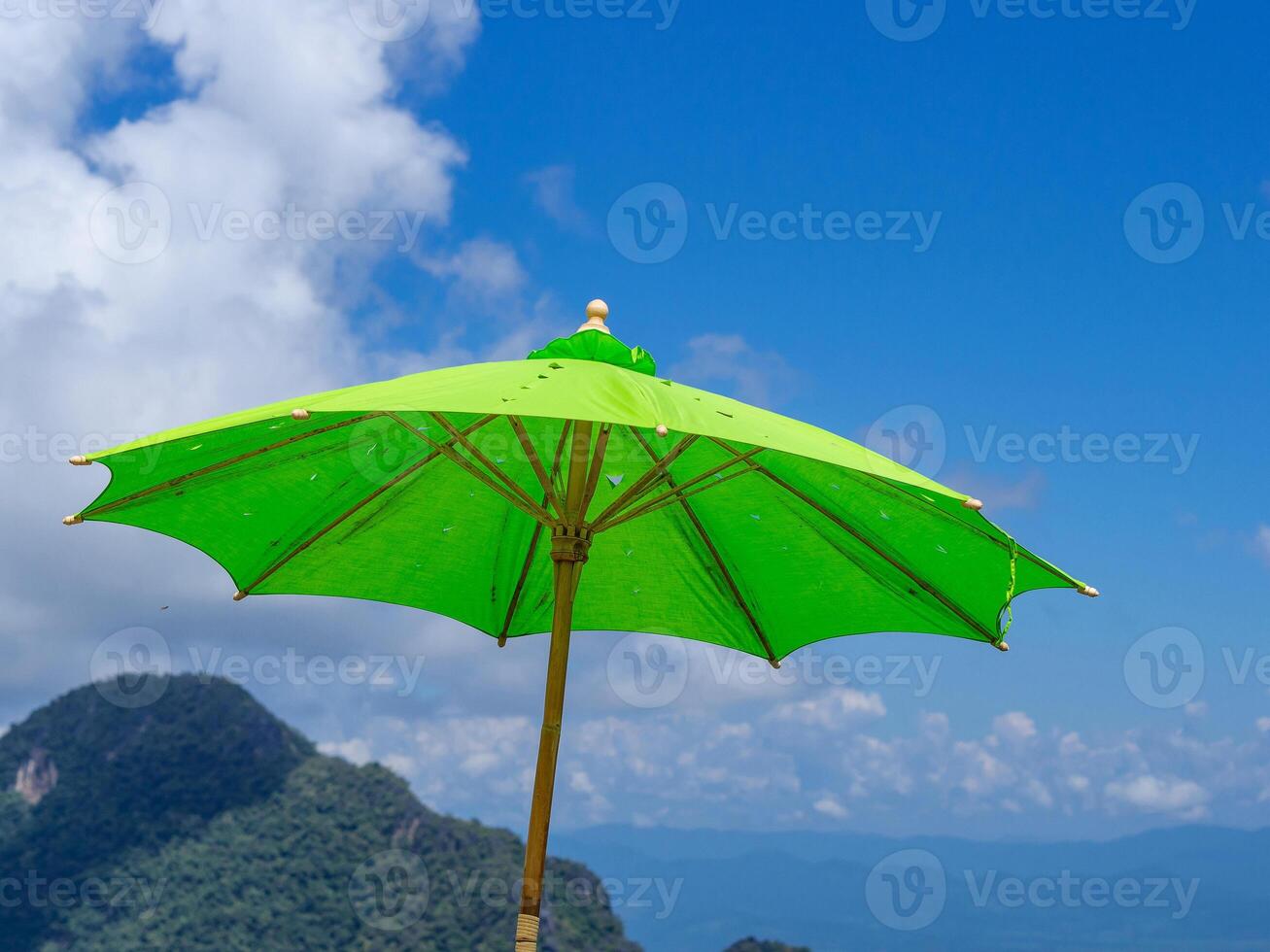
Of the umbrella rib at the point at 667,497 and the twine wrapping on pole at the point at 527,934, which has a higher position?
the umbrella rib at the point at 667,497

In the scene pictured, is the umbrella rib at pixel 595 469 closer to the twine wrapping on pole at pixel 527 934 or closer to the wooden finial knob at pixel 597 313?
the wooden finial knob at pixel 597 313

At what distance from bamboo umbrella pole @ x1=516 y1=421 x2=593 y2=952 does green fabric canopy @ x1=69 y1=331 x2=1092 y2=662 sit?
120mm

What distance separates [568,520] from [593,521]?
0.43 metres

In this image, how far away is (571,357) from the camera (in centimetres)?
419

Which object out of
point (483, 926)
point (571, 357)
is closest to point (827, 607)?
point (571, 357)

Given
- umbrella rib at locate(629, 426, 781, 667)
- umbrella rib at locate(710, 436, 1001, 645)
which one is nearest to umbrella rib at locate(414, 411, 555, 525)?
umbrella rib at locate(629, 426, 781, 667)

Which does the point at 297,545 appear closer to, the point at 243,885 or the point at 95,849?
the point at 243,885

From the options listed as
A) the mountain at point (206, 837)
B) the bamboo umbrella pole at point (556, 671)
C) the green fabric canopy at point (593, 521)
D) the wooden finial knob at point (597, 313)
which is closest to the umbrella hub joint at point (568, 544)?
the bamboo umbrella pole at point (556, 671)

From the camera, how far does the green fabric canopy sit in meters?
4.36

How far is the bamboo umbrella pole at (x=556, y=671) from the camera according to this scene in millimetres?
4113

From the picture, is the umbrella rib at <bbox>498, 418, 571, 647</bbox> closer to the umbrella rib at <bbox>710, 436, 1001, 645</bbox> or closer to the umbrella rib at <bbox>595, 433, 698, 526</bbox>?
the umbrella rib at <bbox>595, 433, 698, 526</bbox>

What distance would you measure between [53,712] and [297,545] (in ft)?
192

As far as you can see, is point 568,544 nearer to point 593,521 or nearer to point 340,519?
point 593,521

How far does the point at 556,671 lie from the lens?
14.0ft
